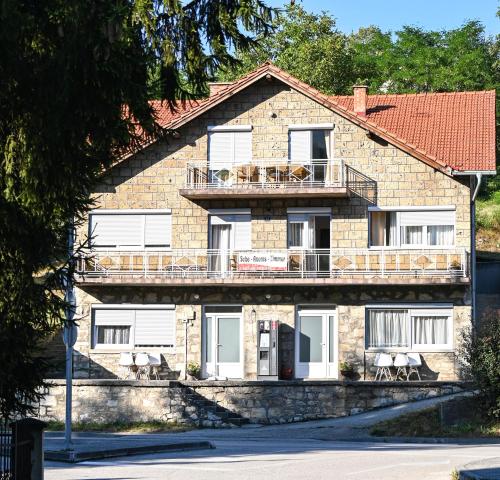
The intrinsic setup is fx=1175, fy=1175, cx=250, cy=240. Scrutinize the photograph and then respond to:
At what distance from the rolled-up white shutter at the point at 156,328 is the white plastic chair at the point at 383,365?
6.60 meters

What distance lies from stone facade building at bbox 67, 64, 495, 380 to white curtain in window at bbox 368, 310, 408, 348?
44 mm

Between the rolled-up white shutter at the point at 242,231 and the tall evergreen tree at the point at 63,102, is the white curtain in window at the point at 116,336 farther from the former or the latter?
the tall evergreen tree at the point at 63,102

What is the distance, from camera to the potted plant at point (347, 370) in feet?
119

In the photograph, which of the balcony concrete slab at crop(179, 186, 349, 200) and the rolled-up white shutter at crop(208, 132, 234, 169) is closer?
the balcony concrete slab at crop(179, 186, 349, 200)

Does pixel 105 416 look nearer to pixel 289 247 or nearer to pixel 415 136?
pixel 289 247

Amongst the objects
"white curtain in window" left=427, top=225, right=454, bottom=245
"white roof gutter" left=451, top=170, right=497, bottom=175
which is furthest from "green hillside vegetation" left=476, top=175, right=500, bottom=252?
"white roof gutter" left=451, top=170, right=497, bottom=175

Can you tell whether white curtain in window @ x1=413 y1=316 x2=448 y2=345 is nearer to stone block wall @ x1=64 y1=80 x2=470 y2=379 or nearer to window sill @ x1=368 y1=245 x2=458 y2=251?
stone block wall @ x1=64 y1=80 x2=470 y2=379

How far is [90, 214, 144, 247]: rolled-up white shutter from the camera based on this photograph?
1507 inches

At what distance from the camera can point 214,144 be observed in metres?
38.3

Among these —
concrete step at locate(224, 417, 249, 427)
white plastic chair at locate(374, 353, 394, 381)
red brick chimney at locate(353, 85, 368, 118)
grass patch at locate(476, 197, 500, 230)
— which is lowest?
concrete step at locate(224, 417, 249, 427)

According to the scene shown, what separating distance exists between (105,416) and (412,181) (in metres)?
12.5

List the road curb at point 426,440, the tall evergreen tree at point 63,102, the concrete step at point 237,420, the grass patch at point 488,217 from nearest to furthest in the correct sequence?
the tall evergreen tree at point 63,102
the road curb at point 426,440
the concrete step at point 237,420
the grass patch at point 488,217

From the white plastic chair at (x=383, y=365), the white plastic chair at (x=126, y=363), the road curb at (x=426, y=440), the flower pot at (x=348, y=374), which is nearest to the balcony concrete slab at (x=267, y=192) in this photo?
the white plastic chair at (x=383, y=365)

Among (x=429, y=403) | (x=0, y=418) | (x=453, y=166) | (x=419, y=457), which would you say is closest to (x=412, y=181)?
(x=453, y=166)
